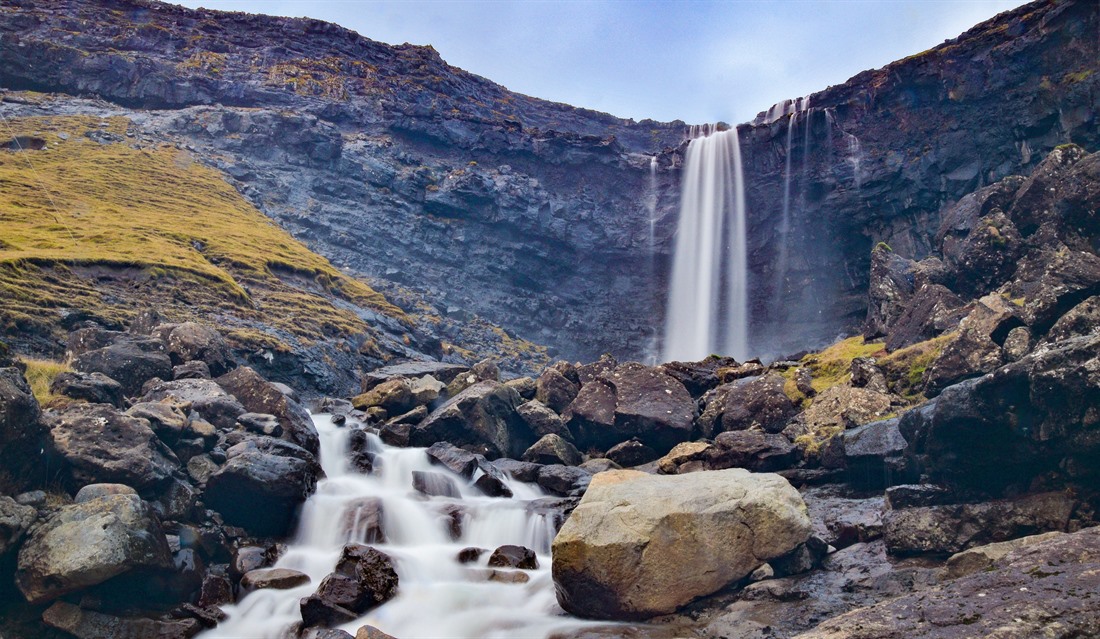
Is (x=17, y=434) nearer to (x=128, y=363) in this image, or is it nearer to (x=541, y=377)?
(x=128, y=363)

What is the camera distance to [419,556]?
14320mm

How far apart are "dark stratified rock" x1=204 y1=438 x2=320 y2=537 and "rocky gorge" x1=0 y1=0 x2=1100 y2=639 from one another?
0.24 ft

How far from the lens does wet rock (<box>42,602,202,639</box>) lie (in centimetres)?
1012

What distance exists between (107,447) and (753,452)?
14385 mm

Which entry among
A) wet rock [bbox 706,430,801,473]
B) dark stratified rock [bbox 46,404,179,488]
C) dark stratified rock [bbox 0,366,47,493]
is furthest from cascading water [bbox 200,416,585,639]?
wet rock [bbox 706,430,801,473]

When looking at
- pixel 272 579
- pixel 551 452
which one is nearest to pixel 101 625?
pixel 272 579

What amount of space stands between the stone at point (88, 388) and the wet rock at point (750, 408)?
15969 mm

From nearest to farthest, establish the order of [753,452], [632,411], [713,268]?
[753,452], [632,411], [713,268]

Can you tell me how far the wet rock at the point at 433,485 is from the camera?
719 inches

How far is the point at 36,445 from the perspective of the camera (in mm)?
12070

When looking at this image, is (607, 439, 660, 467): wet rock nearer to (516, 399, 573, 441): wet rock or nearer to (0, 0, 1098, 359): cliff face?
(516, 399, 573, 441): wet rock

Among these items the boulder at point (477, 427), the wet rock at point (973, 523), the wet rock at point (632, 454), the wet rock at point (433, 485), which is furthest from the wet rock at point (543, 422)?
the wet rock at point (973, 523)

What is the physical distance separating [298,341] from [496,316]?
65.3ft

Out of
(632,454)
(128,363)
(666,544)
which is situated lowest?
(666,544)
